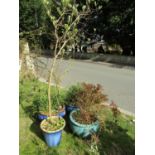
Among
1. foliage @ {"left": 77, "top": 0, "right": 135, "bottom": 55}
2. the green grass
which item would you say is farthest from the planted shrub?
foliage @ {"left": 77, "top": 0, "right": 135, "bottom": 55}

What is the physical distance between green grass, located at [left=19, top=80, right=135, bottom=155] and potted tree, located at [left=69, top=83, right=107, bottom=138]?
136 mm

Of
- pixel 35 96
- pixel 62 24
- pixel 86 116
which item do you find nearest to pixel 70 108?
pixel 86 116

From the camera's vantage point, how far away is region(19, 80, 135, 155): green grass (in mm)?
4102

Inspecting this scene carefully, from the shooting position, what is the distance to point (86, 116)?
14.7 ft

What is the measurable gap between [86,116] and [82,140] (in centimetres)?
46

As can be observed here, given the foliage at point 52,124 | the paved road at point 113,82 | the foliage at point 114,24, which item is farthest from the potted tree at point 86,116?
the foliage at point 114,24

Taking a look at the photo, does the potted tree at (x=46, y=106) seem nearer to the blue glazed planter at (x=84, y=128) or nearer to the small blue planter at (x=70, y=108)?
the small blue planter at (x=70, y=108)

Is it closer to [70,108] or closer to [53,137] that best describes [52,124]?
[53,137]

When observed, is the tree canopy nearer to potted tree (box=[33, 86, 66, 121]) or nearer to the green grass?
potted tree (box=[33, 86, 66, 121])

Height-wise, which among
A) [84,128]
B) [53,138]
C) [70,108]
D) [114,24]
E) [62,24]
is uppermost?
[114,24]

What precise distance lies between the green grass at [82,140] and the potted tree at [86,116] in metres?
0.14
